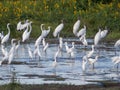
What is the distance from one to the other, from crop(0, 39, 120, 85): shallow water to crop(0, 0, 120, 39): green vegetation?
5.65 m

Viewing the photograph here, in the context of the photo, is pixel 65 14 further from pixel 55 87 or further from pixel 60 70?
pixel 55 87

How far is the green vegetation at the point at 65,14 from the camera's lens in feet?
97.7

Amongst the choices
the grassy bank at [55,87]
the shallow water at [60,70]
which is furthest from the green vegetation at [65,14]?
the grassy bank at [55,87]

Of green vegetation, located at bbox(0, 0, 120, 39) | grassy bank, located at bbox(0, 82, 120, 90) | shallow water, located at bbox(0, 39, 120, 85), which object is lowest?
grassy bank, located at bbox(0, 82, 120, 90)

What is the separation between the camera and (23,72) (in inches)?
722

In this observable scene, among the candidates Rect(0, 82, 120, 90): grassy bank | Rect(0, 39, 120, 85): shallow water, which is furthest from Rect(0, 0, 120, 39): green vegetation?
Rect(0, 82, 120, 90): grassy bank

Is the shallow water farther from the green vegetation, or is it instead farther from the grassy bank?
the green vegetation

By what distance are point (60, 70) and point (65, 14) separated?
12927 mm

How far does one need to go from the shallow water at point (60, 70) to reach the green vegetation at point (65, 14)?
223 inches

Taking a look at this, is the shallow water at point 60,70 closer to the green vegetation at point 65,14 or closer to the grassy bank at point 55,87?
the grassy bank at point 55,87

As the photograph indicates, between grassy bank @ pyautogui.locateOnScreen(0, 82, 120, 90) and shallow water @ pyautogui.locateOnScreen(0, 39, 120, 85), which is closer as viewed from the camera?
grassy bank @ pyautogui.locateOnScreen(0, 82, 120, 90)

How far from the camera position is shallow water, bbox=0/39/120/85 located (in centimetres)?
1688

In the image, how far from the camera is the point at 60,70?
746 inches

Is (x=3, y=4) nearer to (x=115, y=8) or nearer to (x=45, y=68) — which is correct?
(x=115, y=8)
